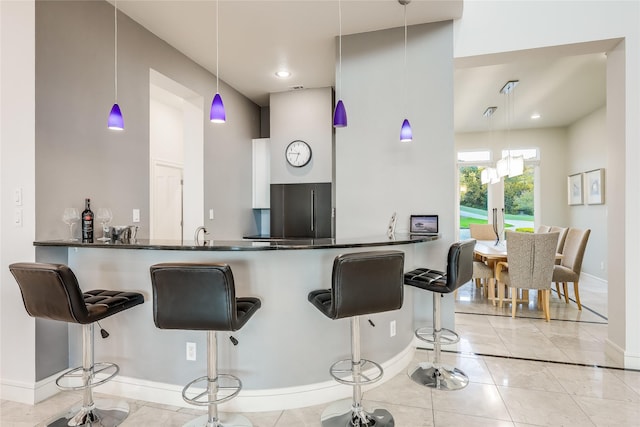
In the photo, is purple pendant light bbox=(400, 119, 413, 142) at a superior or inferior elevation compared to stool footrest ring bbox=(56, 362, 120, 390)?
superior

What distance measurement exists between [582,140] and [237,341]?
288 inches

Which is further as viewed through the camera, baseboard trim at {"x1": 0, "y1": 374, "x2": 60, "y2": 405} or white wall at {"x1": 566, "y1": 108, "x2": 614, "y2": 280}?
white wall at {"x1": 566, "y1": 108, "x2": 614, "y2": 280}

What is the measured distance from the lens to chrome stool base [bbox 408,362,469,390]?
8.10ft

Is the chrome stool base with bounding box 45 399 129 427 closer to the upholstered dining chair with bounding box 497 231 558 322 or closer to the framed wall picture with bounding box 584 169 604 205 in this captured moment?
the upholstered dining chair with bounding box 497 231 558 322

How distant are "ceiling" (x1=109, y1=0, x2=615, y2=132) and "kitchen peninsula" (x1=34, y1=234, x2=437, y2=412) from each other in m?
2.02

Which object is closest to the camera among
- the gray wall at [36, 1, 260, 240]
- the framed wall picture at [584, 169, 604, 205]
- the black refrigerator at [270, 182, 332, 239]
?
the gray wall at [36, 1, 260, 240]

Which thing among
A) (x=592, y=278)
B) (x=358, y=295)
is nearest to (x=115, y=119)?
(x=358, y=295)

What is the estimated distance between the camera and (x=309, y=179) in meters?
4.69

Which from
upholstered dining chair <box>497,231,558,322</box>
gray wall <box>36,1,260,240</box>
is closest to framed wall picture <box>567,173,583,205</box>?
upholstered dining chair <box>497,231,558,322</box>

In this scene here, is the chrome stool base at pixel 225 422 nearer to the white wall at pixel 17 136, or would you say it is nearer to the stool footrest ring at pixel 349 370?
the stool footrest ring at pixel 349 370

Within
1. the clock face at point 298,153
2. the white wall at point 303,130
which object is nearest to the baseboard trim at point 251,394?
the white wall at point 303,130

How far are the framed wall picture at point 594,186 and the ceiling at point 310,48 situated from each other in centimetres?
122

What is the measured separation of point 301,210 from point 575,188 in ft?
18.5

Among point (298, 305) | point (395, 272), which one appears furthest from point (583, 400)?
point (298, 305)
